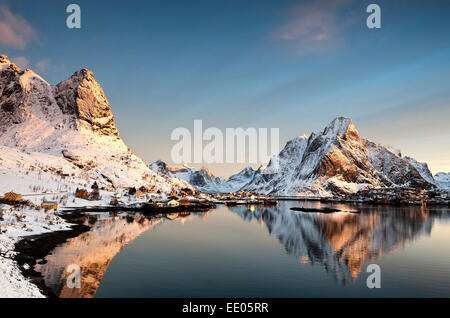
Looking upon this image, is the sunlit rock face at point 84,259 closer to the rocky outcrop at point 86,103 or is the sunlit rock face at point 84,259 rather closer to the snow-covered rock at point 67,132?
the snow-covered rock at point 67,132

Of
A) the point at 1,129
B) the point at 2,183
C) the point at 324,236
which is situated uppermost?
the point at 1,129

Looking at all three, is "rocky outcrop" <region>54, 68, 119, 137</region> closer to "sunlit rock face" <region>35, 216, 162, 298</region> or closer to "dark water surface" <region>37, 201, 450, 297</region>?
"dark water surface" <region>37, 201, 450, 297</region>

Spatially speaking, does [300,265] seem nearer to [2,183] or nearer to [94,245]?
[94,245]

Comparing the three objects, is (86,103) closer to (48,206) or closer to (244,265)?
(48,206)

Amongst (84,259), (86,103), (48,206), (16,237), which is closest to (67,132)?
(86,103)

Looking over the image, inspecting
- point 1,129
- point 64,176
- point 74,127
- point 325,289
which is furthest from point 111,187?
point 325,289
